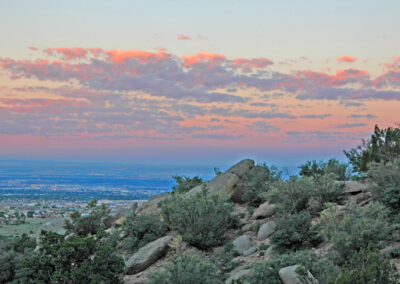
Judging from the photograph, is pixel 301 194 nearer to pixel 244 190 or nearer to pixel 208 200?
pixel 208 200

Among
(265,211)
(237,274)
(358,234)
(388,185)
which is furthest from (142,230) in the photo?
(388,185)

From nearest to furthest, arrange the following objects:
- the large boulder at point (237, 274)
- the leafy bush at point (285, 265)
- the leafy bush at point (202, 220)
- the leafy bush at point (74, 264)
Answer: the leafy bush at point (285, 265) < the large boulder at point (237, 274) < the leafy bush at point (74, 264) < the leafy bush at point (202, 220)

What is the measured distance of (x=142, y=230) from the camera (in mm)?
18438

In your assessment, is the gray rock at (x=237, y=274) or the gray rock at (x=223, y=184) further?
the gray rock at (x=223, y=184)

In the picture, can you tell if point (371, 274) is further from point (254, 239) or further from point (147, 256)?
point (147, 256)

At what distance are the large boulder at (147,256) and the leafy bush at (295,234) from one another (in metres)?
4.54

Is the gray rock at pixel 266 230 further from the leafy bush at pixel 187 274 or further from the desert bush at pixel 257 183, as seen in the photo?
the leafy bush at pixel 187 274

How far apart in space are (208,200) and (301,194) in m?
3.74

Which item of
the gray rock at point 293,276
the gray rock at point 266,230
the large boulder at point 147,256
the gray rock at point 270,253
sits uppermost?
the gray rock at point 293,276

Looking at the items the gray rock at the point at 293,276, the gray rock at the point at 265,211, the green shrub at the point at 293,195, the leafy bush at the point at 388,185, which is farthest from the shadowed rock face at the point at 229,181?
the gray rock at the point at 293,276

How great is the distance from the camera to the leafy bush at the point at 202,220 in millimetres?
16047

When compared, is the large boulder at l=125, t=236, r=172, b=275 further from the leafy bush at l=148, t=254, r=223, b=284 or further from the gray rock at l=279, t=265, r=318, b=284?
the gray rock at l=279, t=265, r=318, b=284

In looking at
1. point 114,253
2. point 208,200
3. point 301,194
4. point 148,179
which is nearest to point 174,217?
point 208,200

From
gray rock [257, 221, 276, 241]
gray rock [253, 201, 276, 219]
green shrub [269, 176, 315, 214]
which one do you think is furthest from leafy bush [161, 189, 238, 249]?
green shrub [269, 176, 315, 214]
